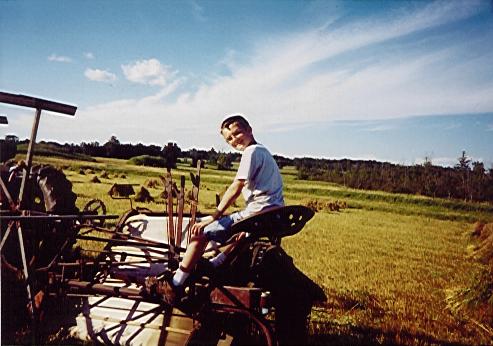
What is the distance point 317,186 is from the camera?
5.25 meters

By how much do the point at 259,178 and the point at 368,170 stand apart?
2090mm

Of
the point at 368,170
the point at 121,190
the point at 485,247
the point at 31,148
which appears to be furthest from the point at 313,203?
the point at 31,148

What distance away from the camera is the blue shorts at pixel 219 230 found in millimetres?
3002

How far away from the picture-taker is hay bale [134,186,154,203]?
6.14 metres

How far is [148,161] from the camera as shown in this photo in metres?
5.52

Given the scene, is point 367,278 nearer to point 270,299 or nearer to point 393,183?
point 393,183

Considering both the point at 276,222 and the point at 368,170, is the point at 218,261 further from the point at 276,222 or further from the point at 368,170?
A: the point at 368,170

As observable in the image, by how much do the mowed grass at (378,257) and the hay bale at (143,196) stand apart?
0.15 meters

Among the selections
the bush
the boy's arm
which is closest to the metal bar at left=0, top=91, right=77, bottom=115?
the bush

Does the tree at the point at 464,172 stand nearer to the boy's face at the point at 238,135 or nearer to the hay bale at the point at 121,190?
the boy's face at the point at 238,135

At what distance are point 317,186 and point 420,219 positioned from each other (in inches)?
47.0

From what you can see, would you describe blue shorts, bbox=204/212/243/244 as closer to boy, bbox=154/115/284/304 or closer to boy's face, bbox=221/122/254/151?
boy, bbox=154/115/284/304

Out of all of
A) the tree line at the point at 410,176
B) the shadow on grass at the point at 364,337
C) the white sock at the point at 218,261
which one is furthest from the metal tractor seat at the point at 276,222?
the tree line at the point at 410,176

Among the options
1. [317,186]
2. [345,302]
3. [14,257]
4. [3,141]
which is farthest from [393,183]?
[3,141]
